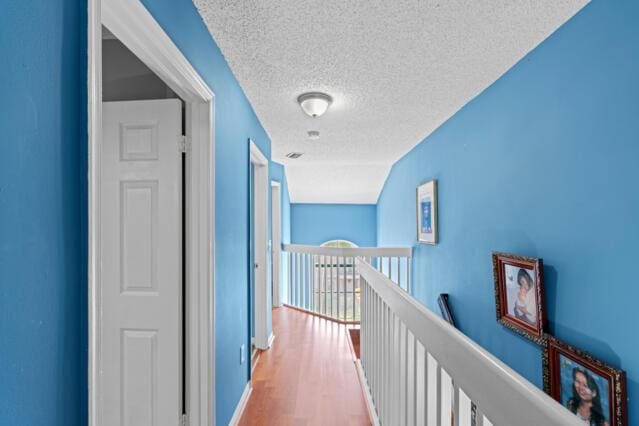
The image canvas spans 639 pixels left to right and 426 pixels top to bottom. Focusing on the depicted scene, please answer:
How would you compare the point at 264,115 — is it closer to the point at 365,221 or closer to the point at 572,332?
the point at 572,332

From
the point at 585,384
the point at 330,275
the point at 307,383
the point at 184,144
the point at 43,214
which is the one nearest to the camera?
the point at 43,214

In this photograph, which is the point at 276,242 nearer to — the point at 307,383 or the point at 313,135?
the point at 313,135

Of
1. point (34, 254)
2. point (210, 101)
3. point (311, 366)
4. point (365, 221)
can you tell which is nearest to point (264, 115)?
point (210, 101)

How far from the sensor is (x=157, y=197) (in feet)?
5.30

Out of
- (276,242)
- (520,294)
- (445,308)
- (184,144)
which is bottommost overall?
(445,308)

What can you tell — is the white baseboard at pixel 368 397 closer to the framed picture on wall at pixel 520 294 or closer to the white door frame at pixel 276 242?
the framed picture on wall at pixel 520 294

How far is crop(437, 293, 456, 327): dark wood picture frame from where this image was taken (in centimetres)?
280

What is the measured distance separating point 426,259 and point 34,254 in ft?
11.4

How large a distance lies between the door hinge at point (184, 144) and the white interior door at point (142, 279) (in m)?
0.02

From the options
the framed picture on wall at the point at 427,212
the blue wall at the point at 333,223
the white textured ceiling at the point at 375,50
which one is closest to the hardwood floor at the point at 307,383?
the framed picture on wall at the point at 427,212

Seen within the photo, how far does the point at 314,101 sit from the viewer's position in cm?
241

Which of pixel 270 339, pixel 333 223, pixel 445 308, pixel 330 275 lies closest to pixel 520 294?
pixel 445 308

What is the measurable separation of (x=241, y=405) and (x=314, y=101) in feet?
7.19

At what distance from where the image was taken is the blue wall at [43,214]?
1.95ft
